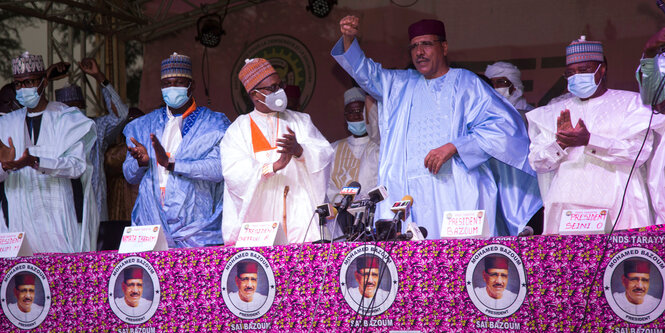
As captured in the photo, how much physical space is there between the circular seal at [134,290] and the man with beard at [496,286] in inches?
63.5

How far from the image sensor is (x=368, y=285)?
133 inches

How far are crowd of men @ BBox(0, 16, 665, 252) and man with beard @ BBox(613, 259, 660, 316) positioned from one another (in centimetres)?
115

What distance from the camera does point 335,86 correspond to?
8602 millimetres

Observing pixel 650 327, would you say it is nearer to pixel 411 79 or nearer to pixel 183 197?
pixel 411 79

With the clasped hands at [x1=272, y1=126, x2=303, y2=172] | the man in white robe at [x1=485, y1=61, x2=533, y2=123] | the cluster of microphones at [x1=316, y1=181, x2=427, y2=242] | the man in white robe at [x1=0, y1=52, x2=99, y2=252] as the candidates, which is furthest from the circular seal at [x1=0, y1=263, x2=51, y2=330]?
the man in white robe at [x1=485, y1=61, x2=533, y2=123]

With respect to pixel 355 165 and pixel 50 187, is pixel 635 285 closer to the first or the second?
pixel 50 187

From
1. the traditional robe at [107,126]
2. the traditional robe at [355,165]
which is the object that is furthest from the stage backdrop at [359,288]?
the traditional robe at [355,165]

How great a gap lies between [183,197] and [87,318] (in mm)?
1296

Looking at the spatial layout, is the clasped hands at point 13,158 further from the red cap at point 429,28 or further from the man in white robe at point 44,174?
the red cap at point 429,28

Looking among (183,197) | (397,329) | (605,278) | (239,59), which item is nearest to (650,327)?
(605,278)

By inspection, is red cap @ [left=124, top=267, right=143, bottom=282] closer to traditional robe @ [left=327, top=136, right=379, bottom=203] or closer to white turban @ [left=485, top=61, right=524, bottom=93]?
traditional robe @ [left=327, top=136, right=379, bottom=203]

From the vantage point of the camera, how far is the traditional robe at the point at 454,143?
448cm

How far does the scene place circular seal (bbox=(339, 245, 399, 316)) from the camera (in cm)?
333

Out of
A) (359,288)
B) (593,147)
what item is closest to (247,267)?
(359,288)
